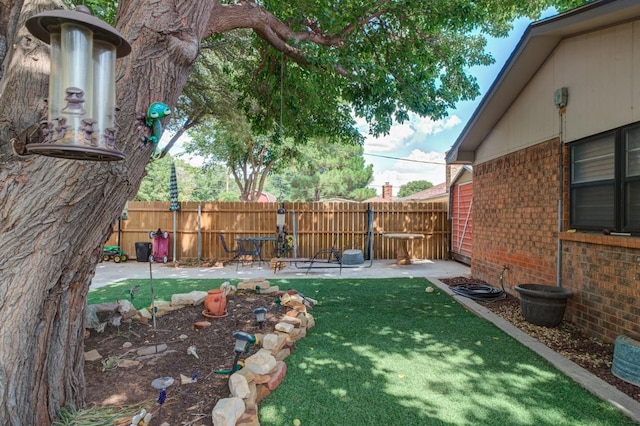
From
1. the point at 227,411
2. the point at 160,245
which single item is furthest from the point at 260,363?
the point at 160,245

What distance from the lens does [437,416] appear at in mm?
2494

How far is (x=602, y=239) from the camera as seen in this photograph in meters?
3.83

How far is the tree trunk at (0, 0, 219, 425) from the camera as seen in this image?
5.65 ft

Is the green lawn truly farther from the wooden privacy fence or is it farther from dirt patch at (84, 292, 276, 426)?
the wooden privacy fence

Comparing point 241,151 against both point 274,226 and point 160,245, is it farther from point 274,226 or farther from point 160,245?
point 160,245

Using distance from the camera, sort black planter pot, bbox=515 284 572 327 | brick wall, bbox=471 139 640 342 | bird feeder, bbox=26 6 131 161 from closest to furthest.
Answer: bird feeder, bbox=26 6 131 161 → brick wall, bbox=471 139 640 342 → black planter pot, bbox=515 284 572 327

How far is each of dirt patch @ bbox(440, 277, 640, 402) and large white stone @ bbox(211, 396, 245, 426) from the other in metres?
3.07

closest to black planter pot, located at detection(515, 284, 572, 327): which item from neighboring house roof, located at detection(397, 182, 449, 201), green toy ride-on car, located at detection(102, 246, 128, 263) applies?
neighboring house roof, located at detection(397, 182, 449, 201)

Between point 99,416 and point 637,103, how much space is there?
541 cm

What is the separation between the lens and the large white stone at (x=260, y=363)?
2.82 m

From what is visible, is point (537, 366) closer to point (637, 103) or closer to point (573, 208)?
point (573, 208)

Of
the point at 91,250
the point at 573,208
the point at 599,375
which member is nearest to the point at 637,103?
the point at 573,208

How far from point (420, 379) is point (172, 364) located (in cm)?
222

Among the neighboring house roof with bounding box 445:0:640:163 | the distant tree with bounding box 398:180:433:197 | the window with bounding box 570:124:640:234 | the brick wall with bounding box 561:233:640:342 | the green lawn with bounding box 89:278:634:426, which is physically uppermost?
the distant tree with bounding box 398:180:433:197
